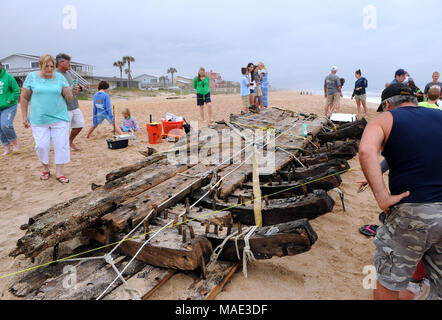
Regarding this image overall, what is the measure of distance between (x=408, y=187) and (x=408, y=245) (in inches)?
14.6

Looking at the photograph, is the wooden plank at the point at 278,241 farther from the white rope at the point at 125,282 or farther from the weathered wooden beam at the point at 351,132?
the weathered wooden beam at the point at 351,132

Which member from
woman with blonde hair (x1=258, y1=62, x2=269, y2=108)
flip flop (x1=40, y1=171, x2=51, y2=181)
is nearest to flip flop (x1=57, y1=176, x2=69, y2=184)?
flip flop (x1=40, y1=171, x2=51, y2=181)

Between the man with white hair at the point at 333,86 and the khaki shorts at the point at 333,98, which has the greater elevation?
the man with white hair at the point at 333,86

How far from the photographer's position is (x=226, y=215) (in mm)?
2867

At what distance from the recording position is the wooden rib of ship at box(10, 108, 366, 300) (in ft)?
7.23

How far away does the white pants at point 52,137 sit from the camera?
15.0 feet

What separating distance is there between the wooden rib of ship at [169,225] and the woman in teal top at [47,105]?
1.77 m

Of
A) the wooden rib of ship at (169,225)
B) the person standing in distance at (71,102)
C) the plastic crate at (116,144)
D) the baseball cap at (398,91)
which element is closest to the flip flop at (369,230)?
the wooden rib of ship at (169,225)

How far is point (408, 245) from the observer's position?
1884mm

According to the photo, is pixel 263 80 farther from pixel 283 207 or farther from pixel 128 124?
pixel 283 207

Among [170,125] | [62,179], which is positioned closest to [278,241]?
[62,179]

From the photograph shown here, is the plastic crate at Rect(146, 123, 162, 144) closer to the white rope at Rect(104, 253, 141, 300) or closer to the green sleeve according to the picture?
the green sleeve
